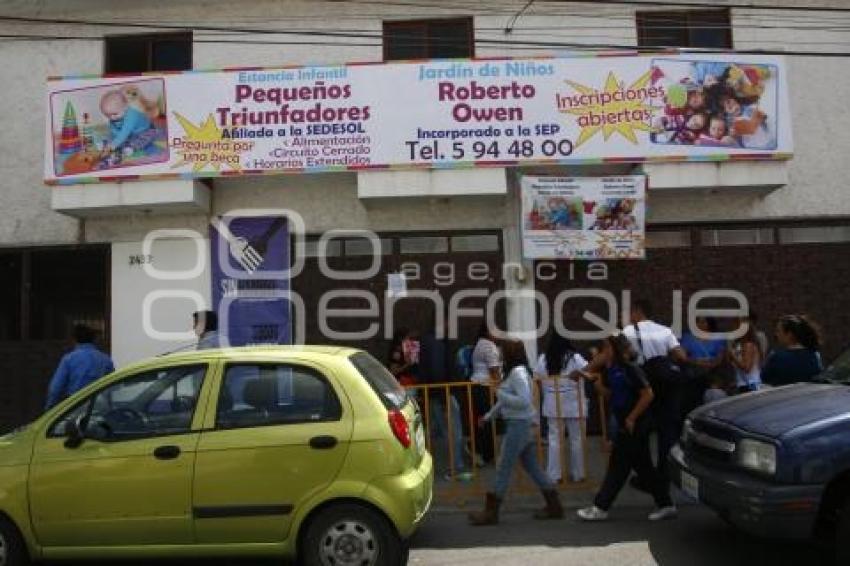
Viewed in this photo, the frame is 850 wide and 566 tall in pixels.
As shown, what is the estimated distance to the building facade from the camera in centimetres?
1095

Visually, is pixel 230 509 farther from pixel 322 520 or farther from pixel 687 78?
Result: pixel 687 78

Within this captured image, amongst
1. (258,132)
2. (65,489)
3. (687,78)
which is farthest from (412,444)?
(687,78)

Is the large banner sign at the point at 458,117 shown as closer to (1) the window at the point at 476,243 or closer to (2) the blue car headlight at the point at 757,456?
(1) the window at the point at 476,243

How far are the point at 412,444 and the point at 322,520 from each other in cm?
79

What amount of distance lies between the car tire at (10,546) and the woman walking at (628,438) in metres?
4.32

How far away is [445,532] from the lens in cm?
646

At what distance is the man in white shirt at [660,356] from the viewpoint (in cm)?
669

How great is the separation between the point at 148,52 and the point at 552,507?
9259 mm

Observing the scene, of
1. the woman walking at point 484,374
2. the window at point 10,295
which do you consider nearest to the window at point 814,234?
the woman walking at point 484,374

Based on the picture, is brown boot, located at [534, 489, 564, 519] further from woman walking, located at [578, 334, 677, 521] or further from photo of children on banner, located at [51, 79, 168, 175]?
photo of children on banner, located at [51, 79, 168, 175]

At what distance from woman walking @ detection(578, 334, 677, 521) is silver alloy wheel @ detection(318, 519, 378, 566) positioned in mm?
2423

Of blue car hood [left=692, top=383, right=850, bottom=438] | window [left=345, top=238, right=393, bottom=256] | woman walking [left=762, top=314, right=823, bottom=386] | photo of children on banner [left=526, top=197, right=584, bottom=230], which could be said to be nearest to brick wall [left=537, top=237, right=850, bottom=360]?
photo of children on banner [left=526, top=197, right=584, bottom=230]

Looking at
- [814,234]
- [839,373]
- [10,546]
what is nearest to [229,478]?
[10,546]

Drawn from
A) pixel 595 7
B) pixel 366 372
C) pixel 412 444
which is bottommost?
Result: pixel 412 444
